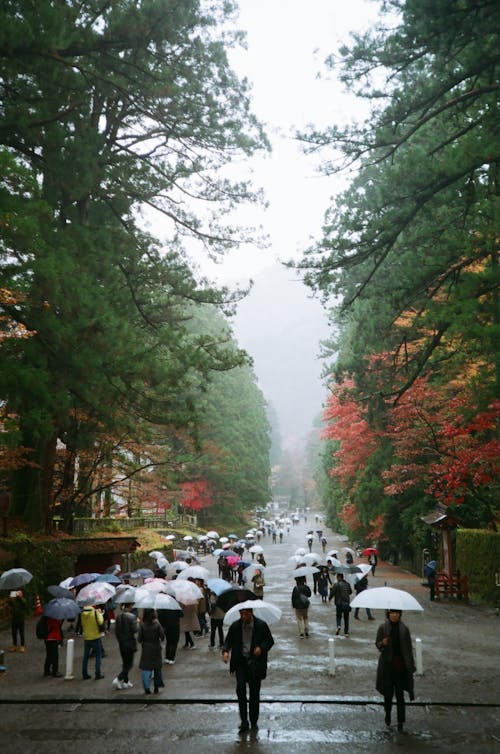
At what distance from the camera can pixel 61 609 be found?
10.9 metres

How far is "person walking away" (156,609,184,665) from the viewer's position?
11828mm

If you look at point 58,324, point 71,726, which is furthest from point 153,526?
point 71,726

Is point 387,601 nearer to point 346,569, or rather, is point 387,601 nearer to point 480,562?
point 346,569

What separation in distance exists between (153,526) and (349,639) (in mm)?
29042

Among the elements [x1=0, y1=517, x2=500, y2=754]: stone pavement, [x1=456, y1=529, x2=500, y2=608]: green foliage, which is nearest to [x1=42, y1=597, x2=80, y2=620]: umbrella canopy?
[x1=0, y1=517, x2=500, y2=754]: stone pavement

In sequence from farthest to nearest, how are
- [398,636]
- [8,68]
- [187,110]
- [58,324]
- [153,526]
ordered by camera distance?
[153,526], [187,110], [58,324], [8,68], [398,636]

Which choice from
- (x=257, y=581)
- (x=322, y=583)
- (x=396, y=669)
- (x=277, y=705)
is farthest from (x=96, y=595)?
(x=322, y=583)

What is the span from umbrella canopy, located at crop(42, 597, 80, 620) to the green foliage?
1312cm

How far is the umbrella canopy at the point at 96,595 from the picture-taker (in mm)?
11023

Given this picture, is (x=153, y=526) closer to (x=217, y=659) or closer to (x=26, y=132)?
(x=217, y=659)

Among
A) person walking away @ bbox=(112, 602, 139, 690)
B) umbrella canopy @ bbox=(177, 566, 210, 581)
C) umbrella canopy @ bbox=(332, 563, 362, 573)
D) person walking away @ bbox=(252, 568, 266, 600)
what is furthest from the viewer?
person walking away @ bbox=(252, 568, 266, 600)

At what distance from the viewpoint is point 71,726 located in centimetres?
825

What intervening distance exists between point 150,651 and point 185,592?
2.71 m

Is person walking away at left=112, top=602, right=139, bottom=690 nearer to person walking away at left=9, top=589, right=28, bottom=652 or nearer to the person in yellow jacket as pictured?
the person in yellow jacket
